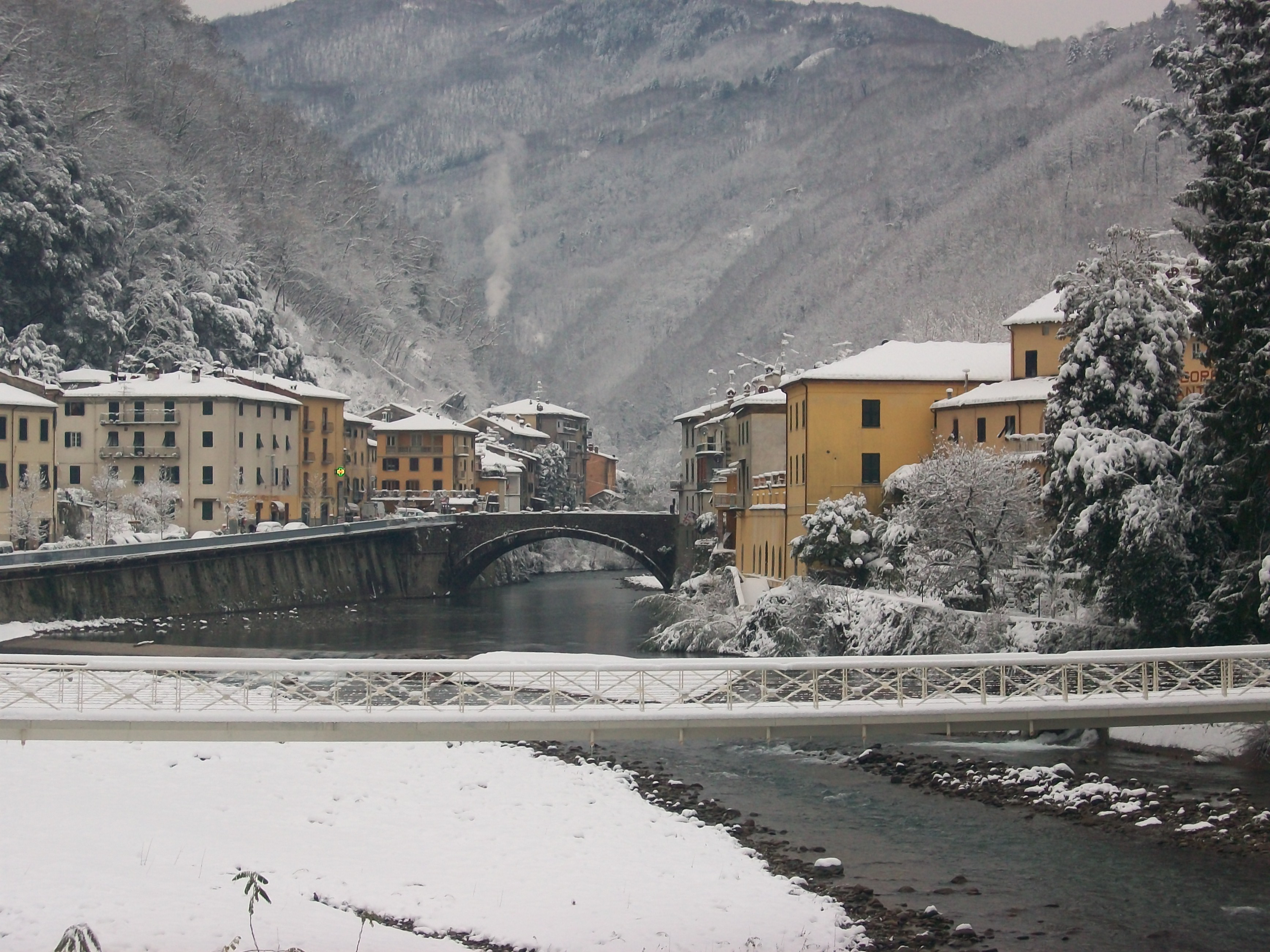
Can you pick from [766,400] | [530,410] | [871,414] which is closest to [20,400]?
[766,400]

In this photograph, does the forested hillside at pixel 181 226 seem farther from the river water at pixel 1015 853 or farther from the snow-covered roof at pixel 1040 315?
the river water at pixel 1015 853

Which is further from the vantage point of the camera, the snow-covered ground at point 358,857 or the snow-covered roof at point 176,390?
the snow-covered roof at point 176,390

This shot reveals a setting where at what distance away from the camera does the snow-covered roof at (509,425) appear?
137750mm

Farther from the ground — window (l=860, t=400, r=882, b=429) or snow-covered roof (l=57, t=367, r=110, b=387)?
snow-covered roof (l=57, t=367, r=110, b=387)

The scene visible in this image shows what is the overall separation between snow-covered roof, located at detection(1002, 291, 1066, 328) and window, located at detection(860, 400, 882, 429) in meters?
6.34

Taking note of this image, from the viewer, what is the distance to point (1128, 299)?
41.2 meters

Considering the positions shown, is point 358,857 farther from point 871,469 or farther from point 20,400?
point 20,400

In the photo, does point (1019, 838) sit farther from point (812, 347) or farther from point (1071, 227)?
point (812, 347)

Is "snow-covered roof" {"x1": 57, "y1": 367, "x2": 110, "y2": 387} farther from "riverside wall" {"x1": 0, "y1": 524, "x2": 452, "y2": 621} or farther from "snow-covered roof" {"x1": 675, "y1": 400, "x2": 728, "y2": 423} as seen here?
"snow-covered roof" {"x1": 675, "y1": 400, "x2": 728, "y2": 423}

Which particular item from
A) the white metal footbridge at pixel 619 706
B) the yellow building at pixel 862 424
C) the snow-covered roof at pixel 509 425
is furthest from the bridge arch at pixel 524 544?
the white metal footbridge at pixel 619 706

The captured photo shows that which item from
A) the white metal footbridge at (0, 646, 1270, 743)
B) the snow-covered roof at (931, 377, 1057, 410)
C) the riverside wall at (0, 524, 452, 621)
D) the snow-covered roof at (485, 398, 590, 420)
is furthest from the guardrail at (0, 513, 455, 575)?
the snow-covered roof at (485, 398, 590, 420)

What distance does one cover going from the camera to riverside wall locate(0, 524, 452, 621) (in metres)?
65.2

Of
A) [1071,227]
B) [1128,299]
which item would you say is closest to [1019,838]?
[1128,299]

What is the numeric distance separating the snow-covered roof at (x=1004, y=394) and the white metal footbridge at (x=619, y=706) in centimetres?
3017
